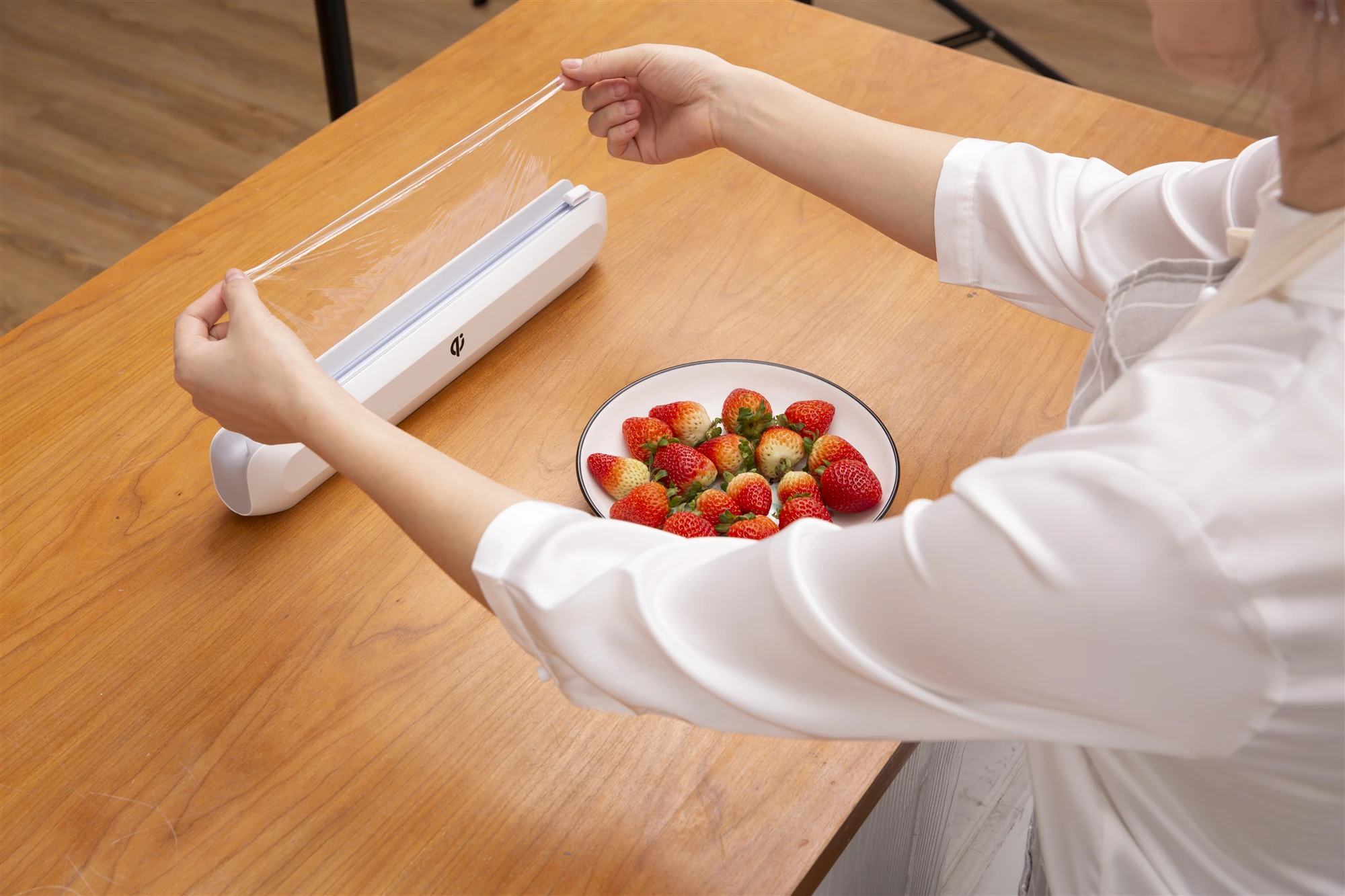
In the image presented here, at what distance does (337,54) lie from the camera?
6.89 ft

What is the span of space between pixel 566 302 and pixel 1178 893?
795mm

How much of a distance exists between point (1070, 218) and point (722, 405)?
14.1 inches

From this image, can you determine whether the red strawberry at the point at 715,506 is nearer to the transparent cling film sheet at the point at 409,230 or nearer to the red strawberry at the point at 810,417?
the red strawberry at the point at 810,417

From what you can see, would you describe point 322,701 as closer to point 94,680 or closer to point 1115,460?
point 94,680

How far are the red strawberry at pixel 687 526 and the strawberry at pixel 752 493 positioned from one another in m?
0.04

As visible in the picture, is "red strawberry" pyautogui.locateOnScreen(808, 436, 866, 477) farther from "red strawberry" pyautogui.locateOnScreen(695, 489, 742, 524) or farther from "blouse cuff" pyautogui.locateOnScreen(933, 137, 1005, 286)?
"blouse cuff" pyautogui.locateOnScreen(933, 137, 1005, 286)

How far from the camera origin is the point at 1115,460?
0.54 m

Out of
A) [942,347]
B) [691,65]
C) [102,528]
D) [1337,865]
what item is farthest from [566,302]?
[1337,865]

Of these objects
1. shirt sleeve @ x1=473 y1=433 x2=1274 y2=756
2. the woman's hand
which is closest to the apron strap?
shirt sleeve @ x1=473 y1=433 x2=1274 y2=756

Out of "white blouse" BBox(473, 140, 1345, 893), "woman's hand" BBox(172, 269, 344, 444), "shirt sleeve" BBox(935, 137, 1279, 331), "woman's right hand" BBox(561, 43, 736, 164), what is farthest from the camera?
"woman's right hand" BBox(561, 43, 736, 164)

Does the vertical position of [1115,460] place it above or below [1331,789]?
above

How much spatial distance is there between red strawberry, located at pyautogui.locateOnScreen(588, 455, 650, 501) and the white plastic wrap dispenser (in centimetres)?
19

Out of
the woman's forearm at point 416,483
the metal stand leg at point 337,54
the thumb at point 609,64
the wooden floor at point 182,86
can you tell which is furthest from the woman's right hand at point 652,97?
the wooden floor at point 182,86

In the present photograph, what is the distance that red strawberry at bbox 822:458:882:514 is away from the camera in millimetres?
989
